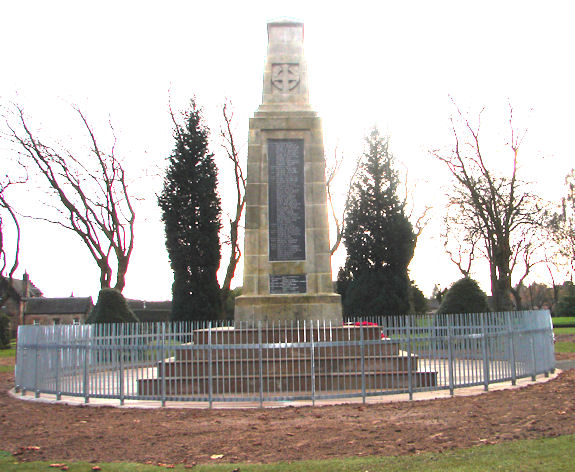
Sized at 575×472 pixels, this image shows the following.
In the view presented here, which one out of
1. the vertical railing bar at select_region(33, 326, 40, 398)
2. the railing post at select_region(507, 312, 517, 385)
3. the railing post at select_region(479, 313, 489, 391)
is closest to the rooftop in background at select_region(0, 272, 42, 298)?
the vertical railing bar at select_region(33, 326, 40, 398)

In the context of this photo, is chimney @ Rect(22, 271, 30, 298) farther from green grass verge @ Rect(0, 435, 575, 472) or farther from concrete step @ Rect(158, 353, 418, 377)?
green grass verge @ Rect(0, 435, 575, 472)

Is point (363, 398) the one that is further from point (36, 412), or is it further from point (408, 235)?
point (408, 235)

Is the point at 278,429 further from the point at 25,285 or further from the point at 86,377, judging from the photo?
the point at 25,285

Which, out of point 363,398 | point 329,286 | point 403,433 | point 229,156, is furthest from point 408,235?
point 403,433

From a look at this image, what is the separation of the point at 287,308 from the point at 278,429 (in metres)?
6.38

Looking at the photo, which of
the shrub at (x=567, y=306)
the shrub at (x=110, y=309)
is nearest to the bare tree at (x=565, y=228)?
the shrub at (x=567, y=306)

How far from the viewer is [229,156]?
3822 cm

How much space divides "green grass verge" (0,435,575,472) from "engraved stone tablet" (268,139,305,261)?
29.5ft

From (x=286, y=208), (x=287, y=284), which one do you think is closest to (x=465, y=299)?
(x=287, y=284)

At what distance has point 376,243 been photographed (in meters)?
44.0

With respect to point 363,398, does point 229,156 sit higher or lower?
higher

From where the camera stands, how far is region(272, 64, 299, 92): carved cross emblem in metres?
16.6

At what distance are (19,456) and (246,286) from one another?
27.6 ft

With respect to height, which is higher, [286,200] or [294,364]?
[286,200]
